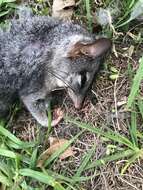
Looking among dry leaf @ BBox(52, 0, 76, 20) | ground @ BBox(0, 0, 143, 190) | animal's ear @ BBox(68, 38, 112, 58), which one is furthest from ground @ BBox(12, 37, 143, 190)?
dry leaf @ BBox(52, 0, 76, 20)

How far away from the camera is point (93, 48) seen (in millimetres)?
5230

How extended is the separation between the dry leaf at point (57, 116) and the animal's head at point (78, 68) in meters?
0.21

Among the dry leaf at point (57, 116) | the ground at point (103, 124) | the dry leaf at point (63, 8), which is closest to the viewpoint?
the ground at point (103, 124)

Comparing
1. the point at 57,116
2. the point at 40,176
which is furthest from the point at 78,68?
the point at 40,176

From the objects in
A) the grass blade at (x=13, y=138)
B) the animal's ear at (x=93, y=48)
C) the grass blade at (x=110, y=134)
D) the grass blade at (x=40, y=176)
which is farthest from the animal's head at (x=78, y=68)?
the grass blade at (x=40, y=176)

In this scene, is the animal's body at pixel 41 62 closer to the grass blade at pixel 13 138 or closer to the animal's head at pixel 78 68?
the animal's head at pixel 78 68

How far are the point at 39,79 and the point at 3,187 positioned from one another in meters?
1.12

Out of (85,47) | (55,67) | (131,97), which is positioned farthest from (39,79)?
(131,97)

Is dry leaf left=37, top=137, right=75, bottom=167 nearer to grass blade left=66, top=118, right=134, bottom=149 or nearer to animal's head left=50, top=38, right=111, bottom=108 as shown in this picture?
grass blade left=66, top=118, right=134, bottom=149

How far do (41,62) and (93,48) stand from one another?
61 centimetres

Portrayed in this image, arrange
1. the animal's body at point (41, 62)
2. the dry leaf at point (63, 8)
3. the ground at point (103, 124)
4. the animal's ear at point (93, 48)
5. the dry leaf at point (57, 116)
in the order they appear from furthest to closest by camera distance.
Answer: the dry leaf at point (63, 8) → the dry leaf at point (57, 116) → the animal's body at point (41, 62) → the ground at point (103, 124) → the animal's ear at point (93, 48)

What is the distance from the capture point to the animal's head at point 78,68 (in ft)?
17.4

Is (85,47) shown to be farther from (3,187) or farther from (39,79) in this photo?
(3,187)

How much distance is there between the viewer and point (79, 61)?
5398 mm
